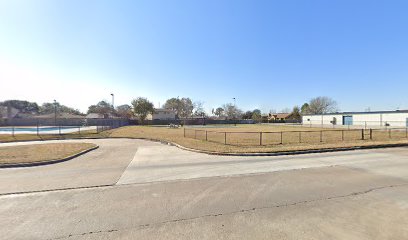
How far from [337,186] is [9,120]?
76.9m

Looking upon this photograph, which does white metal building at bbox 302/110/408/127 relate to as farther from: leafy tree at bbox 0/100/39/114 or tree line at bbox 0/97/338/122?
leafy tree at bbox 0/100/39/114

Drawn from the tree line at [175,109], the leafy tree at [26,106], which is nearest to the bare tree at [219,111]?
the tree line at [175,109]

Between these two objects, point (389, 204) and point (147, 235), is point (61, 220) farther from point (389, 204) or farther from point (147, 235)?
point (389, 204)

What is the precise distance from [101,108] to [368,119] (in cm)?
9820

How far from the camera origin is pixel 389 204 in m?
5.90

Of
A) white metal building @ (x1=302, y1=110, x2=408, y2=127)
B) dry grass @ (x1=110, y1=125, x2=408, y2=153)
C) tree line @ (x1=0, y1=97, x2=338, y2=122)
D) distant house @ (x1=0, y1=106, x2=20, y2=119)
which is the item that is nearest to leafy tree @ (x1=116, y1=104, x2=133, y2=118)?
tree line @ (x1=0, y1=97, x2=338, y2=122)

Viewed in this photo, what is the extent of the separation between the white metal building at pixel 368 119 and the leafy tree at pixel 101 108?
76814mm

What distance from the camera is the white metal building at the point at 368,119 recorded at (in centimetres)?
4844

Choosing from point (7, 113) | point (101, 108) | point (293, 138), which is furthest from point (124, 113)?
point (293, 138)

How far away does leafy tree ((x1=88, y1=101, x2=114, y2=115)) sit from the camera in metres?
104

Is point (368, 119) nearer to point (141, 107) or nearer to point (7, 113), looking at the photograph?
point (141, 107)

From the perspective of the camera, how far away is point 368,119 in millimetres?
56094

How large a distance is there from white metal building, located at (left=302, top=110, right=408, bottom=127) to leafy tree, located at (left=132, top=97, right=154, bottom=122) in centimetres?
4952

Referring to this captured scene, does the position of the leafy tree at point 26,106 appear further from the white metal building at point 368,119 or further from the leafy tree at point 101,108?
the white metal building at point 368,119
